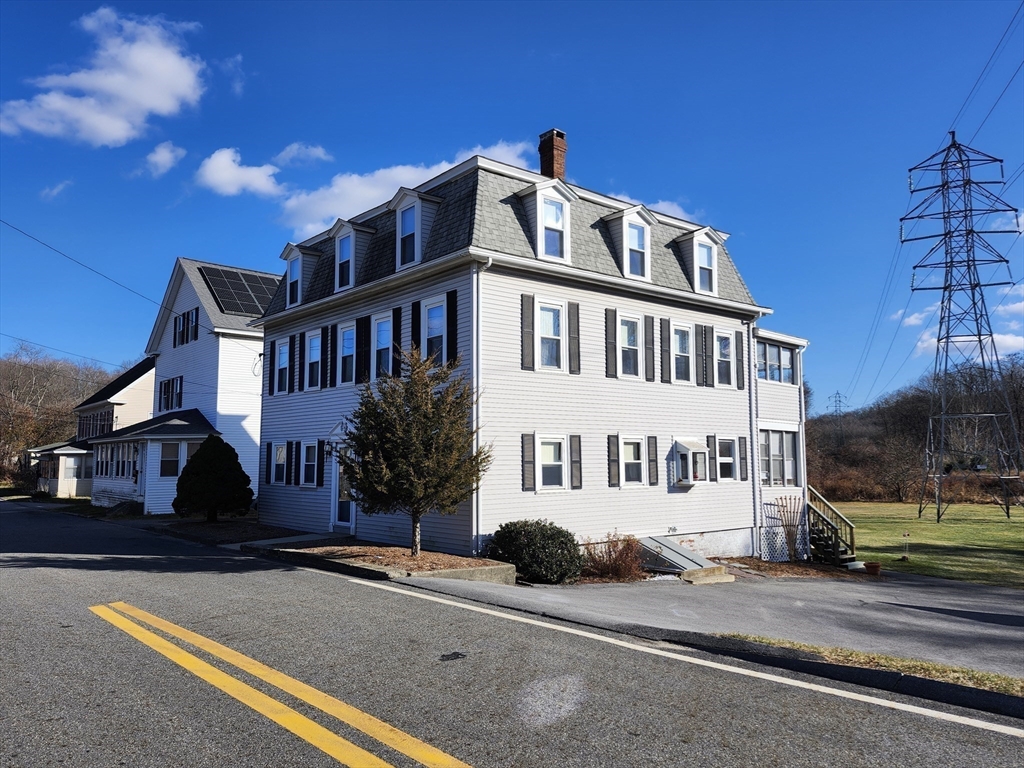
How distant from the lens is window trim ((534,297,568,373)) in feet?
57.3

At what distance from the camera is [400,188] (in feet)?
60.8

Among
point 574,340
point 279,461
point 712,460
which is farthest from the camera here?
point 279,461

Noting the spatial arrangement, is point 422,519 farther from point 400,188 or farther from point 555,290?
point 400,188

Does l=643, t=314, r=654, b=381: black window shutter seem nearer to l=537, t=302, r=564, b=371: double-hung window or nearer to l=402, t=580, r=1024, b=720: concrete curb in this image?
l=537, t=302, r=564, b=371: double-hung window

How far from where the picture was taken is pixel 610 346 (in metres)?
19.0

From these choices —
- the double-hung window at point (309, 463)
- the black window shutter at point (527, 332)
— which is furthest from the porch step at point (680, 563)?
the double-hung window at point (309, 463)

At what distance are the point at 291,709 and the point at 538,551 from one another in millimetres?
10224

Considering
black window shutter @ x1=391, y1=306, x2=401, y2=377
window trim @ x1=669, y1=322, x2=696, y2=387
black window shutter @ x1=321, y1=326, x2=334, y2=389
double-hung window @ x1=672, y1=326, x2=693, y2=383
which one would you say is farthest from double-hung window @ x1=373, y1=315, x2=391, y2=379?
double-hung window @ x1=672, y1=326, x2=693, y2=383

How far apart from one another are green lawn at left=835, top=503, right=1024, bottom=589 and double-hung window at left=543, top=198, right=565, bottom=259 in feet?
50.1

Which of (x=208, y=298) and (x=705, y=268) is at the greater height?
(x=208, y=298)

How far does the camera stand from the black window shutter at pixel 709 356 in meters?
21.6

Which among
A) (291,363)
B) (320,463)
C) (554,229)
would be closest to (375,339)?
(320,463)

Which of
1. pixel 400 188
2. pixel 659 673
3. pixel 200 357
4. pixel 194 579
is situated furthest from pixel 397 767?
pixel 200 357

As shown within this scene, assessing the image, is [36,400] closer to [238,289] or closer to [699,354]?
[238,289]
